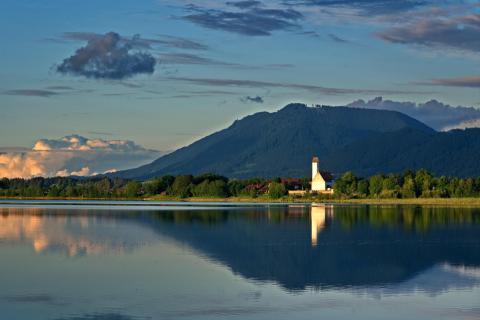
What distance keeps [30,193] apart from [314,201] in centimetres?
7526

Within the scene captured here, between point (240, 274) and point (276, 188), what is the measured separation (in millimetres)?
110224

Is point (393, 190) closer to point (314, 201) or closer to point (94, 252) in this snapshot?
point (314, 201)

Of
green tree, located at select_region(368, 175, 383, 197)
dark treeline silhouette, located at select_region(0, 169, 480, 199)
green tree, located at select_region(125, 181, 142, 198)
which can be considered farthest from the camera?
green tree, located at select_region(125, 181, 142, 198)

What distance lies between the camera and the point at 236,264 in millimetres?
34938

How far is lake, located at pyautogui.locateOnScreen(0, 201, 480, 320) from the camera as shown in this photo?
24.2 m

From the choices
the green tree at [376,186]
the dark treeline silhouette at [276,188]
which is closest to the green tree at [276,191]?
the dark treeline silhouette at [276,188]

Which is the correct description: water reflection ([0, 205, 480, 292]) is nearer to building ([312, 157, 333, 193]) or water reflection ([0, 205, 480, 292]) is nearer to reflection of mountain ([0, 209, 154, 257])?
reflection of mountain ([0, 209, 154, 257])

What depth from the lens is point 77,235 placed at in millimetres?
50156

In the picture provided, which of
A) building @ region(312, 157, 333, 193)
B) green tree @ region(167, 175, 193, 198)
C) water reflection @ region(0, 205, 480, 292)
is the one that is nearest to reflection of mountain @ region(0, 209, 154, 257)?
water reflection @ region(0, 205, 480, 292)

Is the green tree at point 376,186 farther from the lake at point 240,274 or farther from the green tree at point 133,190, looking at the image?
the lake at point 240,274

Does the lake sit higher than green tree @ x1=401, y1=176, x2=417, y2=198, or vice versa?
green tree @ x1=401, y1=176, x2=417, y2=198

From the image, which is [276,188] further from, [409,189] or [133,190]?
[133,190]

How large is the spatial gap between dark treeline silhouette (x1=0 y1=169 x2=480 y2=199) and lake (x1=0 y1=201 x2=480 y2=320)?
66105 mm

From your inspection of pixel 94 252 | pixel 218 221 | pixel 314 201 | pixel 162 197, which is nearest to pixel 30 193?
pixel 162 197
